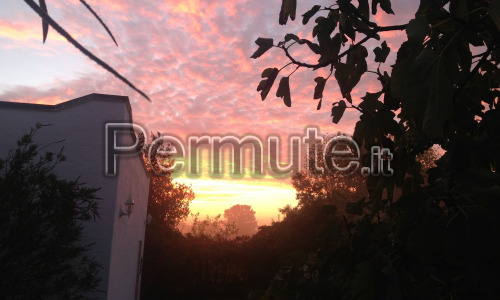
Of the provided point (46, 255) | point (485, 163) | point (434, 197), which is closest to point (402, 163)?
point (485, 163)

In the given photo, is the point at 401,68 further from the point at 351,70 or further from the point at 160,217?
the point at 160,217

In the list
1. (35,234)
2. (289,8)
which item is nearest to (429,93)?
(289,8)

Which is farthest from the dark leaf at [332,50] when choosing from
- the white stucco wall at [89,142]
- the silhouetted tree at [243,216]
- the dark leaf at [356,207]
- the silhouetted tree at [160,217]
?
the silhouetted tree at [243,216]

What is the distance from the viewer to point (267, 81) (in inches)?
72.2

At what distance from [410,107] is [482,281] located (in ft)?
1.81

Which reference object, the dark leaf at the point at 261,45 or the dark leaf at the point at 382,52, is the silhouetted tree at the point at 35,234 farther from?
the dark leaf at the point at 382,52

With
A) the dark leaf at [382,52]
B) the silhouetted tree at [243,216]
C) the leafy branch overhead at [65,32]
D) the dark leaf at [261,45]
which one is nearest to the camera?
the leafy branch overhead at [65,32]

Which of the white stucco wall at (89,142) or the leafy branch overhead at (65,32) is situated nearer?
the leafy branch overhead at (65,32)

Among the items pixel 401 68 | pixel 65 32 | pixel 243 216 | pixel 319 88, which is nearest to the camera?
pixel 65 32

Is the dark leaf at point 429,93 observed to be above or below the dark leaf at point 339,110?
below

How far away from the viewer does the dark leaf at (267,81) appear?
1.84 m

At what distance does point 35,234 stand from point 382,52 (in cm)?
525

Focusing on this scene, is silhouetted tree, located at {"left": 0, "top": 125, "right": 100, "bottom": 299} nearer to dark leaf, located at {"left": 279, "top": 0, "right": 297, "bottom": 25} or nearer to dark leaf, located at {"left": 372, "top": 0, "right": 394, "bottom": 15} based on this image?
dark leaf, located at {"left": 279, "top": 0, "right": 297, "bottom": 25}

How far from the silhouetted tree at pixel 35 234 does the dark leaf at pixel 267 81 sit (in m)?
4.30
